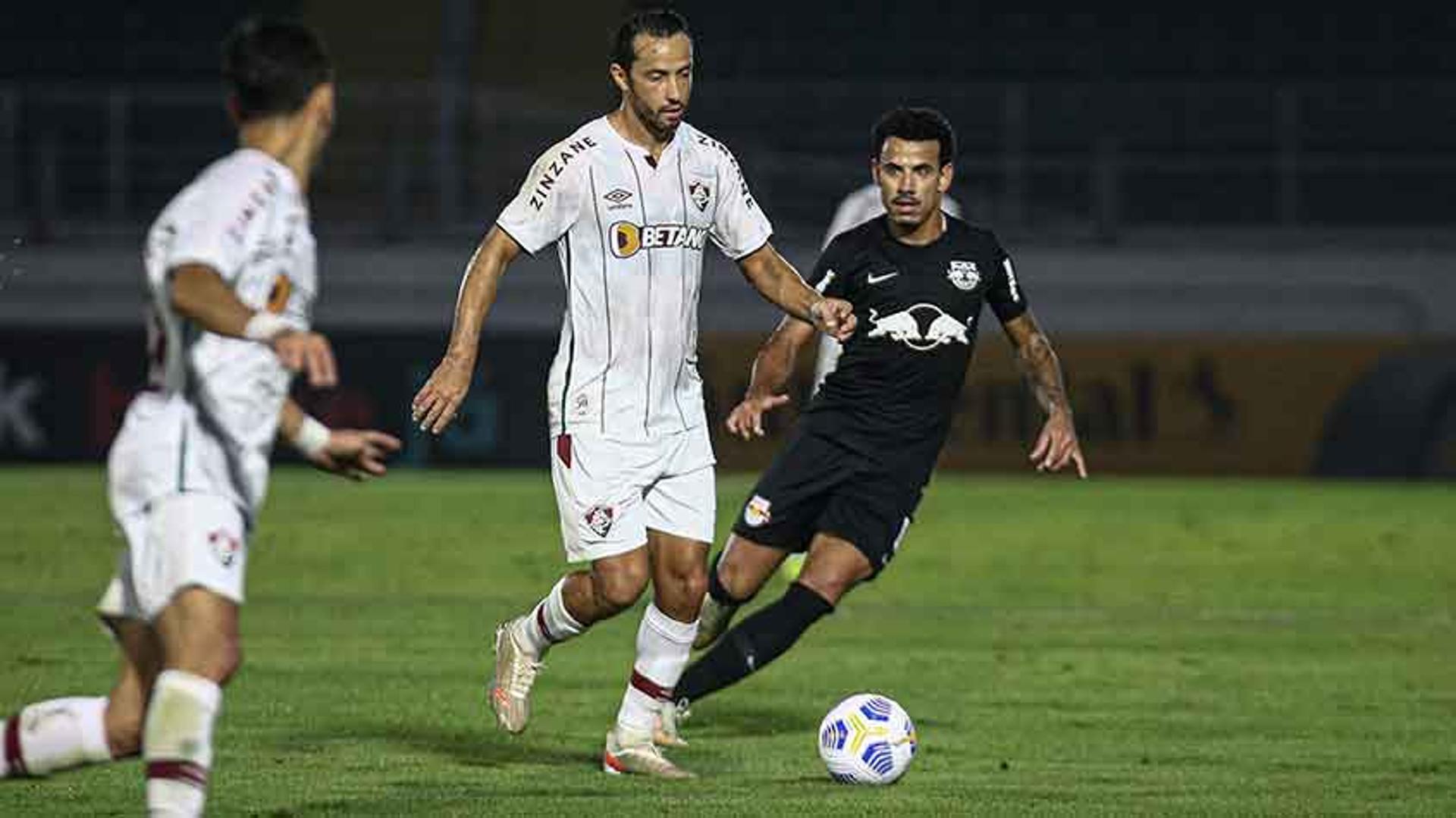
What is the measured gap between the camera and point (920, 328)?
342 inches

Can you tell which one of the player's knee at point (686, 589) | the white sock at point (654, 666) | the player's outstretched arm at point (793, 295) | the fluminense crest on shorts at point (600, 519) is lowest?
the white sock at point (654, 666)

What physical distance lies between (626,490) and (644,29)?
4.35 feet

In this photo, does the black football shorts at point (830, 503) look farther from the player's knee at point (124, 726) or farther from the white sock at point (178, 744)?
the white sock at point (178, 744)

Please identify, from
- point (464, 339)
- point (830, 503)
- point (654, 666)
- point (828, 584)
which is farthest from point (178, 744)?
point (830, 503)

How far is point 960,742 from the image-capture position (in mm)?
8680

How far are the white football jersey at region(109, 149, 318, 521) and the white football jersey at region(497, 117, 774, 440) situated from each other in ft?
6.93

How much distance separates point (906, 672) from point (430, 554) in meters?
5.55

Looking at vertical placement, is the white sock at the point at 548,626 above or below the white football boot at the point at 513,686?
above

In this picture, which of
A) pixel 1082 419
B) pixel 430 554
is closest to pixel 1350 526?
pixel 1082 419

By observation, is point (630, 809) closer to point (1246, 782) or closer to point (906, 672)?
point (1246, 782)

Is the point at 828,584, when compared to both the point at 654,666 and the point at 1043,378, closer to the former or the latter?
the point at 654,666

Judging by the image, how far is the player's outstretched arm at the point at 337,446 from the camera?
546 centimetres

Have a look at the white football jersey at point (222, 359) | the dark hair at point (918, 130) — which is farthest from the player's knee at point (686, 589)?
the white football jersey at point (222, 359)

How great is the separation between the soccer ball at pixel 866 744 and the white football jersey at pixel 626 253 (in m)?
0.98
